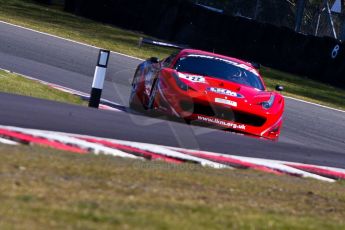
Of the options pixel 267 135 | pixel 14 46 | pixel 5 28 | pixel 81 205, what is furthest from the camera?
pixel 5 28

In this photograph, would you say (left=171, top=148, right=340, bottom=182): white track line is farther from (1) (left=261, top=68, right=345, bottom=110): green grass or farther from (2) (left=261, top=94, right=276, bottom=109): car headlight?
(1) (left=261, top=68, right=345, bottom=110): green grass

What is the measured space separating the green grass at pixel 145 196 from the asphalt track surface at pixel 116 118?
1635mm

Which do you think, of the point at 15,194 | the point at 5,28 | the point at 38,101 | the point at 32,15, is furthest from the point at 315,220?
the point at 32,15

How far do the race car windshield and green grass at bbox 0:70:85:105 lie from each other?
228cm

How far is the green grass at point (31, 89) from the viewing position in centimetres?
1519

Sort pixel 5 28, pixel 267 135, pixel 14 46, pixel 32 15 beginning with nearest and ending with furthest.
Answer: pixel 267 135
pixel 14 46
pixel 5 28
pixel 32 15

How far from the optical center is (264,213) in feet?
22.1

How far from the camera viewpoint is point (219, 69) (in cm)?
1422

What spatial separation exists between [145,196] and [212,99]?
6.61 meters

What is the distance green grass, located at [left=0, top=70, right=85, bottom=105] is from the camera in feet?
49.8

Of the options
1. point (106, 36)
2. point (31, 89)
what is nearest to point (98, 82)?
point (31, 89)

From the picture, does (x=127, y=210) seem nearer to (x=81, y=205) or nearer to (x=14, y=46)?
(x=81, y=205)

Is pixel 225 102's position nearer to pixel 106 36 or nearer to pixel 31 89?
pixel 31 89

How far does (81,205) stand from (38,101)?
5585mm
